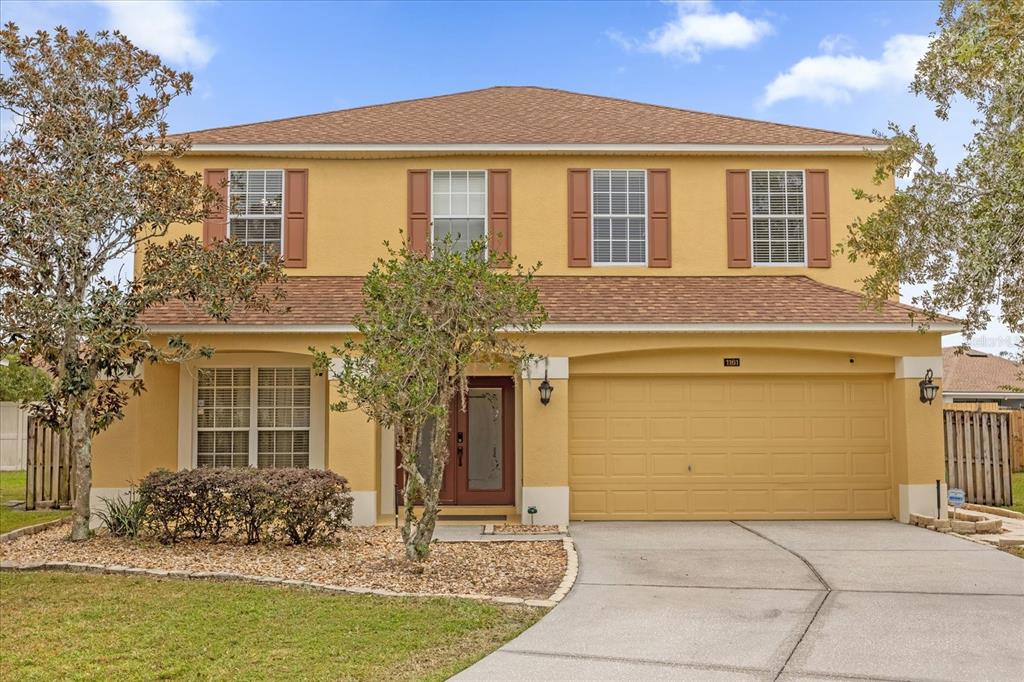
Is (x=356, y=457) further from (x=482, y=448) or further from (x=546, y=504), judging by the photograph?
(x=546, y=504)

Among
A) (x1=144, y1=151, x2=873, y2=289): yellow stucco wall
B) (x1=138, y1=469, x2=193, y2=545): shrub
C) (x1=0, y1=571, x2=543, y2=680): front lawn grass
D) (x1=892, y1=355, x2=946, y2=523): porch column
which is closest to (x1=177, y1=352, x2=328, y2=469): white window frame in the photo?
(x1=144, y1=151, x2=873, y2=289): yellow stucco wall

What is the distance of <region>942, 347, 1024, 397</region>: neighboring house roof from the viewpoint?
31.2 m

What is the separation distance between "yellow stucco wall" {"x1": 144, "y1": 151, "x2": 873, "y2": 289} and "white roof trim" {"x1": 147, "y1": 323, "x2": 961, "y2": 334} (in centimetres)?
204

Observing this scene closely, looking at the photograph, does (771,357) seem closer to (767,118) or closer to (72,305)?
(767,118)

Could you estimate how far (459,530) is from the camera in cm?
1251

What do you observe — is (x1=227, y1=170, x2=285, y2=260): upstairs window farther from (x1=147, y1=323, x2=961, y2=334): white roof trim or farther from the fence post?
the fence post

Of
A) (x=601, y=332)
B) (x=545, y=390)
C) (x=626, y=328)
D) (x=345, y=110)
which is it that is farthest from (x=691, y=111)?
(x=545, y=390)

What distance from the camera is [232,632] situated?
7.09m

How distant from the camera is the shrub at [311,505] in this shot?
10.6 m

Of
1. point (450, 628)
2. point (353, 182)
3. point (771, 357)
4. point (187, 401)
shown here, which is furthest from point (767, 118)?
point (450, 628)

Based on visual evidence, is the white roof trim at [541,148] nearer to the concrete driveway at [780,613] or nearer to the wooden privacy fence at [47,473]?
the wooden privacy fence at [47,473]

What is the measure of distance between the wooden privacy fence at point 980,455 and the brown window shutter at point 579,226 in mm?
7457

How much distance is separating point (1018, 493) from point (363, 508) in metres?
13.6

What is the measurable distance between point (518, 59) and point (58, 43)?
11.5 m
